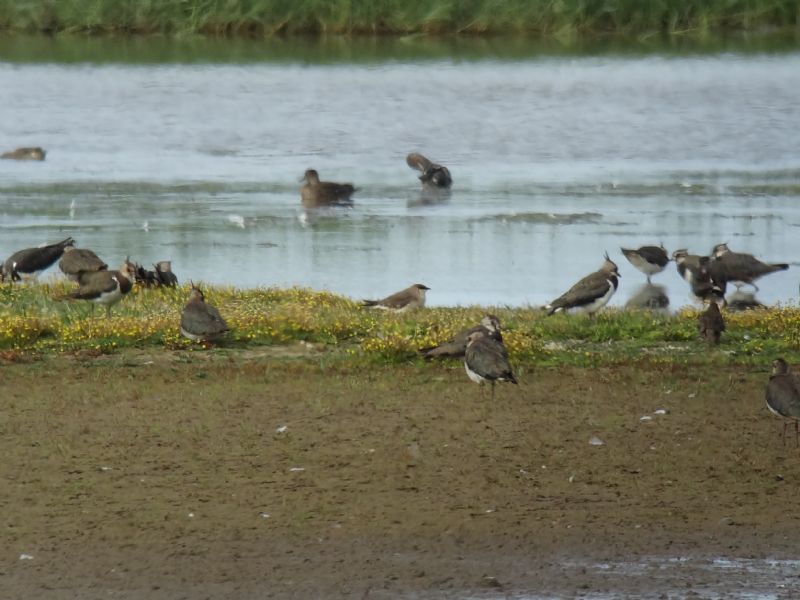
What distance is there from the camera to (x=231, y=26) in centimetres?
5456

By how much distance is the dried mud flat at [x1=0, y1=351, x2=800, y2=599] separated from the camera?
925cm

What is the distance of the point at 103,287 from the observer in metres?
16.6

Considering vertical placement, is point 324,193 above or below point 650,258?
above

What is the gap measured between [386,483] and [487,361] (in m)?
2.31

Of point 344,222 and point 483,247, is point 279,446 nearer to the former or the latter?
point 483,247

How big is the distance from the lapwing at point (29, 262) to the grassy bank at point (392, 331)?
1.83 meters

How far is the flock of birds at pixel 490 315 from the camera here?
1305cm

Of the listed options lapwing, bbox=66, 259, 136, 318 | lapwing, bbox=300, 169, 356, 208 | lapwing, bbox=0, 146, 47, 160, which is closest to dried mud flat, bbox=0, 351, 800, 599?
lapwing, bbox=66, 259, 136, 318

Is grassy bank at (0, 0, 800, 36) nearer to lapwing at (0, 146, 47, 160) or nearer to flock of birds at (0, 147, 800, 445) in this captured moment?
lapwing at (0, 146, 47, 160)

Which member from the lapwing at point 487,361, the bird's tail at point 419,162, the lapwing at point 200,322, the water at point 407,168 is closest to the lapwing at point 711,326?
the lapwing at point 487,361

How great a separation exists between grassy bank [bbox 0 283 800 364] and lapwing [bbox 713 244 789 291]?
2.14 meters

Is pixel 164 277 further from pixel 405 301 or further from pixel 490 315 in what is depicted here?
pixel 490 315

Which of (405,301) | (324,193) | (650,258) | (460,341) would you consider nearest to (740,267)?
(650,258)

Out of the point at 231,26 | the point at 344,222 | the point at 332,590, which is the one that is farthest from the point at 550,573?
the point at 231,26
